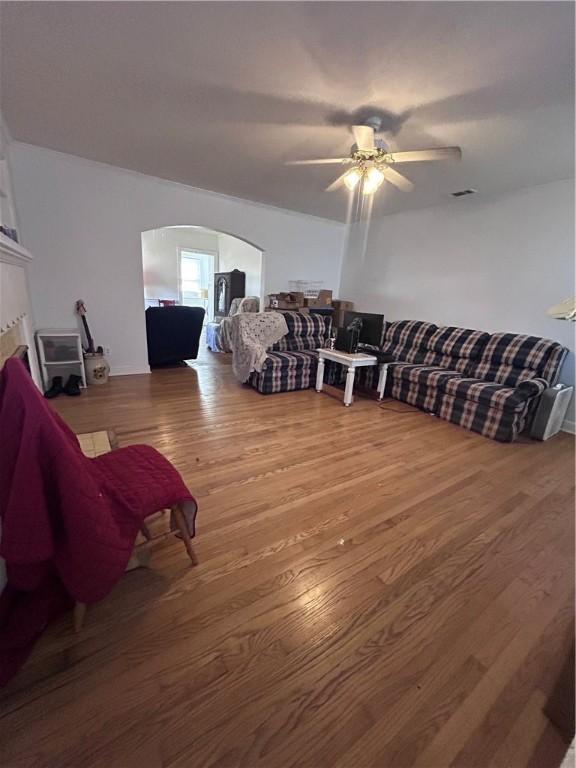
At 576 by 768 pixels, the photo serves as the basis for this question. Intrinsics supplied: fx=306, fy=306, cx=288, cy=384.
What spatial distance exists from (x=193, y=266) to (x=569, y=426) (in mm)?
8491

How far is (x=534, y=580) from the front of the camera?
1516mm

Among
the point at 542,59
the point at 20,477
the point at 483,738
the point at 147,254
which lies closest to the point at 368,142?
the point at 542,59

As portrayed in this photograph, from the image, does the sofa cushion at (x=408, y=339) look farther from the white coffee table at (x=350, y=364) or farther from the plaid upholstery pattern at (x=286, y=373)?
the plaid upholstery pattern at (x=286, y=373)

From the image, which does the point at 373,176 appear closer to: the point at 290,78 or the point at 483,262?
the point at 290,78

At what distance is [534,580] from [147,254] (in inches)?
348

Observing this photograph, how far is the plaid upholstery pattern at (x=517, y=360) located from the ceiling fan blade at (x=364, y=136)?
2.57m

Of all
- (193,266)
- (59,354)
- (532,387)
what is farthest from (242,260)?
(532,387)

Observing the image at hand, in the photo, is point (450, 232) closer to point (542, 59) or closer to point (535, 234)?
point (535, 234)

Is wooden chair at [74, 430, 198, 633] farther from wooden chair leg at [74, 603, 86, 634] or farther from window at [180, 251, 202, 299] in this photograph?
window at [180, 251, 202, 299]

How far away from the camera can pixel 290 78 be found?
186 cm

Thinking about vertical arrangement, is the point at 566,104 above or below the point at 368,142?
above

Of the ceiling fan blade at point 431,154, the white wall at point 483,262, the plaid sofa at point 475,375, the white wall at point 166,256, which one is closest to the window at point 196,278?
the white wall at point 166,256

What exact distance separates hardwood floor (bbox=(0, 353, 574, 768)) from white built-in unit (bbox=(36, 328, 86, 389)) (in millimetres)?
2244

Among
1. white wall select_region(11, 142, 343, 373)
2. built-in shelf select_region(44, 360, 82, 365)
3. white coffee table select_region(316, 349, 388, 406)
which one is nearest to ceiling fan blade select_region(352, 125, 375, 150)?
white coffee table select_region(316, 349, 388, 406)
